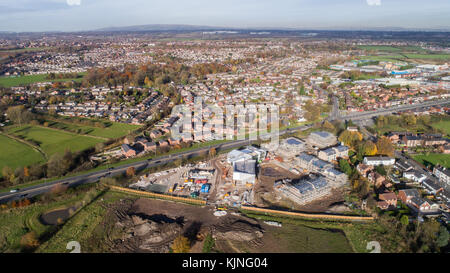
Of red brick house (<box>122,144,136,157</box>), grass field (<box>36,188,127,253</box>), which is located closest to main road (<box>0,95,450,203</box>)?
red brick house (<box>122,144,136,157</box>)

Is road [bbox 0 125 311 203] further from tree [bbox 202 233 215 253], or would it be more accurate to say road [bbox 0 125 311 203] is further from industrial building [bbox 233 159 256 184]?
tree [bbox 202 233 215 253]

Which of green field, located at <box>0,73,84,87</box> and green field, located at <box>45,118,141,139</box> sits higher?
green field, located at <box>0,73,84,87</box>

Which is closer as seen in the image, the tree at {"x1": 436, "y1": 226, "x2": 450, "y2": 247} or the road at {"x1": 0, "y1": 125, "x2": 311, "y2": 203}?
the tree at {"x1": 436, "y1": 226, "x2": 450, "y2": 247}

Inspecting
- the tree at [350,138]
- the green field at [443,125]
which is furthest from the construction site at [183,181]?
the green field at [443,125]

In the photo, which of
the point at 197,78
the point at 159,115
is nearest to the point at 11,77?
the point at 197,78

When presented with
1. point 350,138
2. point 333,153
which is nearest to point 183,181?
point 333,153

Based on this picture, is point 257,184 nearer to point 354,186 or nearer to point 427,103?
point 354,186
